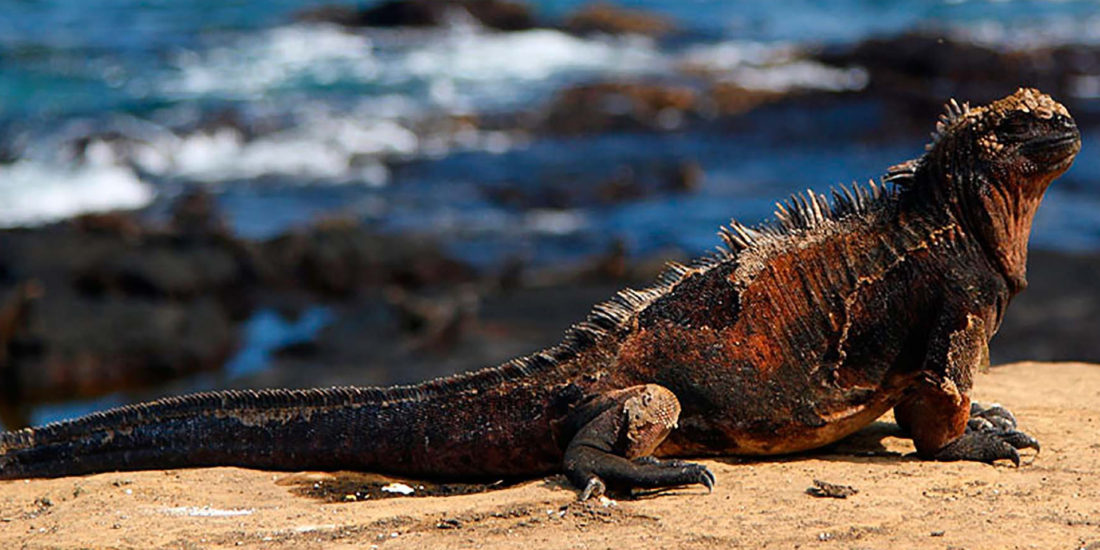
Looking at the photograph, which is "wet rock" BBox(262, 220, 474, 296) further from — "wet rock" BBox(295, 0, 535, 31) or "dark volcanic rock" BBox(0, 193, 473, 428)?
"wet rock" BBox(295, 0, 535, 31)

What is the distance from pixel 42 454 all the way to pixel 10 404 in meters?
7.09

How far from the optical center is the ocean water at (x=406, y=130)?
19484 mm

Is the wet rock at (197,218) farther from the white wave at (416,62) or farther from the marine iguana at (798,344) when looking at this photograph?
the marine iguana at (798,344)

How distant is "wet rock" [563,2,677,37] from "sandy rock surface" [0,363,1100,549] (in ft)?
116

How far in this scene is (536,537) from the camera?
173 inches

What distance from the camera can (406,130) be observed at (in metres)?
26.1

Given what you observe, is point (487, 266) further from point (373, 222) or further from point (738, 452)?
point (738, 452)

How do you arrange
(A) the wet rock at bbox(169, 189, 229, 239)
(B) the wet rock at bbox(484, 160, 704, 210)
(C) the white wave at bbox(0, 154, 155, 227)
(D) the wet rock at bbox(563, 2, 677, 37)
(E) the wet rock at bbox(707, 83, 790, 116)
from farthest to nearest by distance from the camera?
1. (D) the wet rock at bbox(563, 2, 677, 37)
2. (E) the wet rock at bbox(707, 83, 790, 116)
3. (C) the white wave at bbox(0, 154, 155, 227)
4. (B) the wet rock at bbox(484, 160, 704, 210)
5. (A) the wet rock at bbox(169, 189, 229, 239)

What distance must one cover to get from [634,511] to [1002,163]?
6.94 ft

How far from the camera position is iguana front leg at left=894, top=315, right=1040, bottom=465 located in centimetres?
516

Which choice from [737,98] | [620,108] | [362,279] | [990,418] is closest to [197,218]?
[362,279]

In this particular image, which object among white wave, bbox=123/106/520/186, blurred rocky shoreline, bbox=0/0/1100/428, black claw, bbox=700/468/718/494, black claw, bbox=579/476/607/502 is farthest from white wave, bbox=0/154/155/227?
black claw, bbox=700/468/718/494

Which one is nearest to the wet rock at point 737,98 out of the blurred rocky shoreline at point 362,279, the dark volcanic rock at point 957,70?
the blurred rocky shoreline at point 362,279

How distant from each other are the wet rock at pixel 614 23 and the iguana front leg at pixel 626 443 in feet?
117
